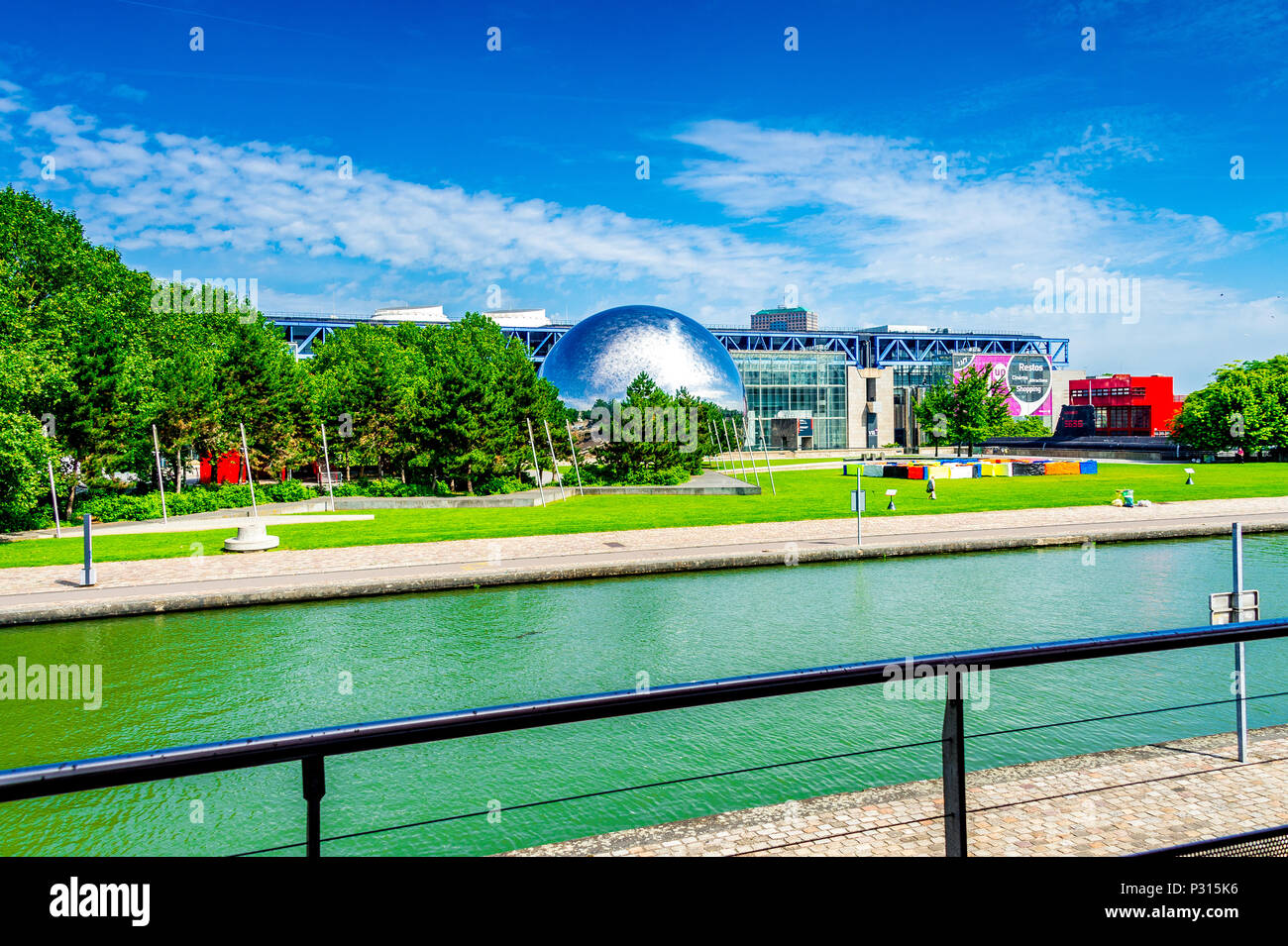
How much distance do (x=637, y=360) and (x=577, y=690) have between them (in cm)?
7523

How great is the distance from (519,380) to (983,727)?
37.7 m

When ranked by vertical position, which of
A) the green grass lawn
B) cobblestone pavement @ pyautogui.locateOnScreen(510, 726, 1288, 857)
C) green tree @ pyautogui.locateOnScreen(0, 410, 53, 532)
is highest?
green tree @ pyautogui.locateOnScreen(0, 410, 53, 532)

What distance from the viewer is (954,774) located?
118 inches

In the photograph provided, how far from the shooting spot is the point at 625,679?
14195 mm

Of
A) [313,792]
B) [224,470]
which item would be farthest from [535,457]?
[313,792]

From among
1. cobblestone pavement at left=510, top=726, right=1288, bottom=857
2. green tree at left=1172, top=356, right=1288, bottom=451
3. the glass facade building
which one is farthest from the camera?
the glass facade building

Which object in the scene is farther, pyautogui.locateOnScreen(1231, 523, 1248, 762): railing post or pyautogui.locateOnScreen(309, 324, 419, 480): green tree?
pyautogui.locateOnScreen(309, 324, 419, 480): green tree

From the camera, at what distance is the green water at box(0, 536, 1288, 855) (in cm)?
939

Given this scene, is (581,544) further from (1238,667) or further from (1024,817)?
(1238,667)

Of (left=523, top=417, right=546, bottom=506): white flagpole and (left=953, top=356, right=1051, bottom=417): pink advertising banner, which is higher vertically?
(left=953, top=356, right=1051, bottom=417): pink advertising banner
